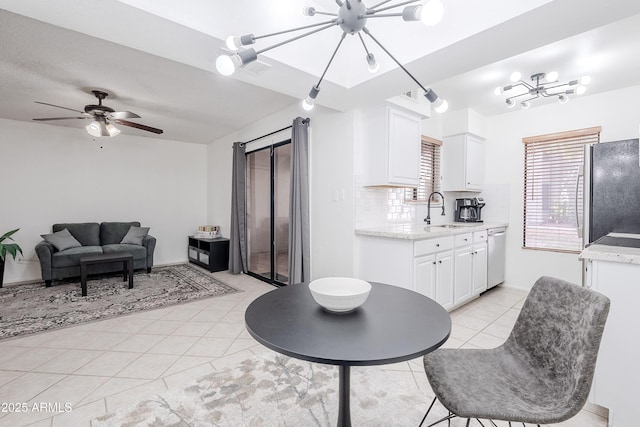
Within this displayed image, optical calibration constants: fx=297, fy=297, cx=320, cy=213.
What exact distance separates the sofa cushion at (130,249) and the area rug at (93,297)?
348mm

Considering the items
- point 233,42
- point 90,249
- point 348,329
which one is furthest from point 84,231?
point 348,329

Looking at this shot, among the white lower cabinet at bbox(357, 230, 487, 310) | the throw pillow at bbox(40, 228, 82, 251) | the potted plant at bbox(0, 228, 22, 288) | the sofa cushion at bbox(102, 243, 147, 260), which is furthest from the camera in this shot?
the sofa cushion at bbox(102, 243, 147, 260)

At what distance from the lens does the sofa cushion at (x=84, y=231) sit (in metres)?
4.78

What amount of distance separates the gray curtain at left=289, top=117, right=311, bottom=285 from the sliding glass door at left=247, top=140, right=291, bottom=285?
442 millimetres

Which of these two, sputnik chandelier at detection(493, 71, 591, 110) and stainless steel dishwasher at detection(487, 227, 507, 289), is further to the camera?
stainless steel dishwasher at detection(487, 227, 507, 289)

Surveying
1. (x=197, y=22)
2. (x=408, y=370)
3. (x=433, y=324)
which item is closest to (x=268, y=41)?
(x=197, y=22)

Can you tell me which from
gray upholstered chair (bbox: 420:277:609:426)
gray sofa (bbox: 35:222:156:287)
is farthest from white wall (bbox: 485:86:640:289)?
gray sofa (bbox: 35:222:156:287)

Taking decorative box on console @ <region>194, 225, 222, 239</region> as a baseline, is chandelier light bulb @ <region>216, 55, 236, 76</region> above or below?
above

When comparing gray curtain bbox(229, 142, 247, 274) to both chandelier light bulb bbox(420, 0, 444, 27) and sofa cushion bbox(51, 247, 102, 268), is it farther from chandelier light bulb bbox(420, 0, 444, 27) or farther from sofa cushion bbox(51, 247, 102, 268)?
chandelier light bulb bbox(420, 0, 444, 27)

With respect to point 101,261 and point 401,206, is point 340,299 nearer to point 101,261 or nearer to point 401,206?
point 401,206

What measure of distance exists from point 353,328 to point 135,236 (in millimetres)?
5112

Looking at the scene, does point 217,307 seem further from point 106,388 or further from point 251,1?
point 251,1

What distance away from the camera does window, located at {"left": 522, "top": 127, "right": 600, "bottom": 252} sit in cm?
370

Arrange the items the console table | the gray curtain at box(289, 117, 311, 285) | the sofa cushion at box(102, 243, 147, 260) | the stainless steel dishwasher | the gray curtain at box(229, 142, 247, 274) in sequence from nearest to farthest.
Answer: the gray curtain at box(289, 117, 311, 285)
the stainless steel dishwasher
the sofa cushion at box(102, 243, 147, 260)
the gray curtain at box(229, 142, 247, 274)
the console table
